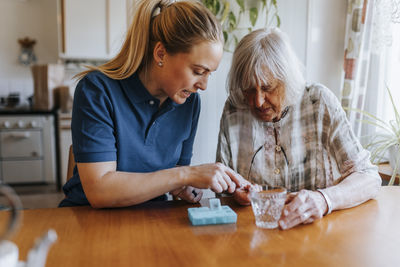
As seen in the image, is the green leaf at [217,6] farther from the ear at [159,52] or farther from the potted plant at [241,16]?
the ear at [159,52]

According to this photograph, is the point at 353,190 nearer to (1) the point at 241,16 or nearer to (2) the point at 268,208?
(2) the point at 268,208

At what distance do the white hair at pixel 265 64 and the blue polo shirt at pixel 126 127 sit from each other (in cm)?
22

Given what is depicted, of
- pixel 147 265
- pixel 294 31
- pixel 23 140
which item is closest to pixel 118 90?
pixel 147 265

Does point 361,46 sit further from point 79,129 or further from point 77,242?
point 77,242

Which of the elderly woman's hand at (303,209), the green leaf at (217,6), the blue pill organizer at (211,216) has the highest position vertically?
the green leaf at (217,6)

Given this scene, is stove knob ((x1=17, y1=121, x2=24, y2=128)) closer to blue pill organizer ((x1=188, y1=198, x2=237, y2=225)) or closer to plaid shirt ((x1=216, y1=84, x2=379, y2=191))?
plaid shirt ((x1=216, y1=84, x2=379, y2=191))

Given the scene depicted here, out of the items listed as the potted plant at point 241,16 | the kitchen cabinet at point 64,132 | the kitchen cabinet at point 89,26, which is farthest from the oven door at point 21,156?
the potted plant at point 241,16

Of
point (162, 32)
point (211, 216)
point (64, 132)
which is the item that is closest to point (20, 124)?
point (64, 132)

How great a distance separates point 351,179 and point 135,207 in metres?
0.72

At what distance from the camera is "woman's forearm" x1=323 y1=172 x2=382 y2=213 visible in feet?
3.83

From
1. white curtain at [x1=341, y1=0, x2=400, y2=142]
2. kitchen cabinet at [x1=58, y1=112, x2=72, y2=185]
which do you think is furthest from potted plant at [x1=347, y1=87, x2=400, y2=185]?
kitchen cabinet at [x1=58, y1=112, x2=72, y2=185]

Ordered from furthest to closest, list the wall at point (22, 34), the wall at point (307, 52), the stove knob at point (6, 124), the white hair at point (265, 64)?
1. the wall at point (22, 34)
2. the stove knob at point (6, 124)
3. the wall at point (307, 52)
4. the white hair at point (265, 64)

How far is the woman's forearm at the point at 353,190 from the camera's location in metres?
1.17

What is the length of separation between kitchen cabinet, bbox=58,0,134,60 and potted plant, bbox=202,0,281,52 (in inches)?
106
